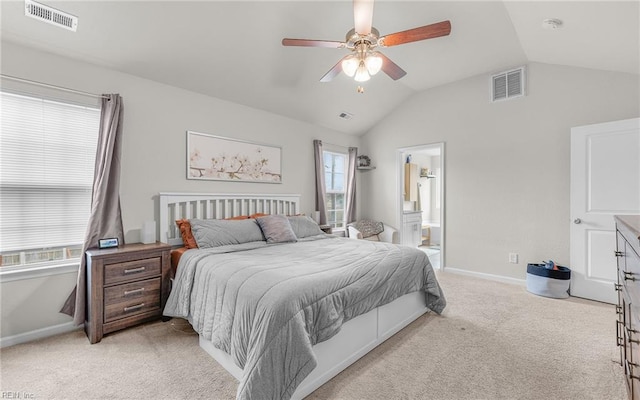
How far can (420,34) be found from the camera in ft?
6.89

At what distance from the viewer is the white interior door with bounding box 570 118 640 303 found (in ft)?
10.1

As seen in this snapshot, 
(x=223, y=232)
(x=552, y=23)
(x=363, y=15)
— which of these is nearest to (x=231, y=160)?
(x=223, y=232)

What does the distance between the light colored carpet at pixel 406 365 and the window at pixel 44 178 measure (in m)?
0.81

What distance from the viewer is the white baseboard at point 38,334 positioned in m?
2.32

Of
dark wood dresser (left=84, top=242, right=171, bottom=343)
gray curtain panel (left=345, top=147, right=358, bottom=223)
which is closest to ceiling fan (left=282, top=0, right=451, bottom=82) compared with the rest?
dark wood dresser (left=84, top=242, right=171, bottom=343)

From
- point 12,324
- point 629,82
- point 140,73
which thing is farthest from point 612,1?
point 12,324

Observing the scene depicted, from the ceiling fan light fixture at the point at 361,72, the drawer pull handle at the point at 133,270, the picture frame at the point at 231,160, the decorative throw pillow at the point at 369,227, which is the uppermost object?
the ceiling fan light fixture at the point at 361,72

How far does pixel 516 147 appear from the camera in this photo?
13.0ft

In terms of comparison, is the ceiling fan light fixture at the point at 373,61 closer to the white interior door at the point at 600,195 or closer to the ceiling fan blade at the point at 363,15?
the ceiling fan blade at the point at 363,15

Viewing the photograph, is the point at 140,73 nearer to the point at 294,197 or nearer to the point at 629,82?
the point at 294,197

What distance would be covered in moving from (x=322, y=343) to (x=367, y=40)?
222 centimetres

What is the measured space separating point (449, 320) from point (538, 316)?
0.98 m

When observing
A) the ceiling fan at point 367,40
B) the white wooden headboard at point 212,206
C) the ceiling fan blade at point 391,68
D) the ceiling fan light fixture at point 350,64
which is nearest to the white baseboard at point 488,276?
the white wooden headboard at point 212,206

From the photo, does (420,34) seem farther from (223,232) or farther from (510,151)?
(510,151)
